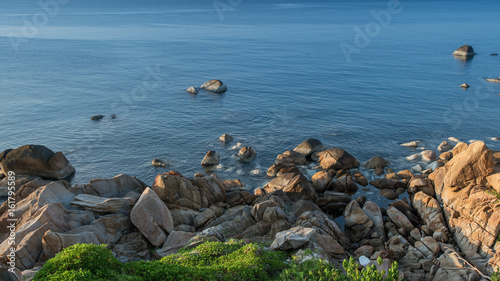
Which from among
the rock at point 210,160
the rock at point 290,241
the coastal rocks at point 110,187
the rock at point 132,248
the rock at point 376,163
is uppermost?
the rock at point 290,241

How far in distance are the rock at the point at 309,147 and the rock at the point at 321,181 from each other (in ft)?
28.0

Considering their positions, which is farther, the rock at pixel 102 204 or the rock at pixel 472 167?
the rock at pixel 472 167

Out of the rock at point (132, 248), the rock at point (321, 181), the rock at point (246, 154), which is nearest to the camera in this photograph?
the rock at point (132, 248)

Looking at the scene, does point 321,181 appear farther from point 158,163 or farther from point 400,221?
point 158,163

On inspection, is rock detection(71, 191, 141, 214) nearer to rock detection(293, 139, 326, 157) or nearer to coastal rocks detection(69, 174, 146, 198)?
coastal rocks detection(69, 174, 146, 198)

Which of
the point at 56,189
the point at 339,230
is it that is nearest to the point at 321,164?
the point at 339,230

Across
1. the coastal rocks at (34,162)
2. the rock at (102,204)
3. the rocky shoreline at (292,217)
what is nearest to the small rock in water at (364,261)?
the rocky shoreline at (292,217)

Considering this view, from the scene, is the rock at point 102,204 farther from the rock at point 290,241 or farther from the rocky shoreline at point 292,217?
the rock at point 290,241

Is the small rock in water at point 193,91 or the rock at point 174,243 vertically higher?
the small rock in water at point 193,91

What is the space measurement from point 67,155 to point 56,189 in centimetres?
2234

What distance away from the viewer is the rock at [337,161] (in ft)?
164

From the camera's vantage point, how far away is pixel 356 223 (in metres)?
37.2

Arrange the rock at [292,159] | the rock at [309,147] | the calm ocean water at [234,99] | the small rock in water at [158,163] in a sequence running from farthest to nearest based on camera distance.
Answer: the calm ocean water at [234,99]
the rock at [309,147]
the small rock in water at [158,163]
the rock at [292,159]

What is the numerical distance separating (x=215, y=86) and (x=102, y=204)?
178 ft
